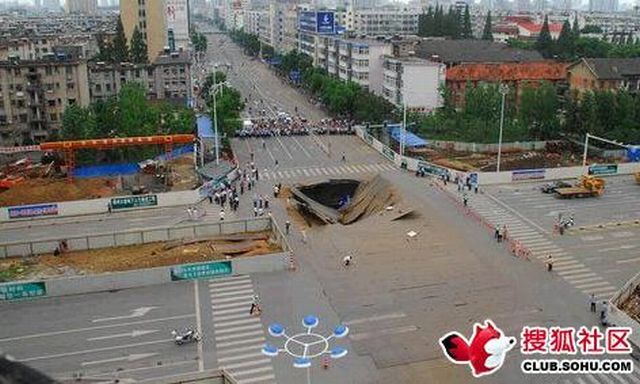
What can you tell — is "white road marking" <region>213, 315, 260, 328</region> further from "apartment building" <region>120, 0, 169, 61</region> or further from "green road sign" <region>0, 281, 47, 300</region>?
"apartment building" <region>120, 0, 169, 61</region>

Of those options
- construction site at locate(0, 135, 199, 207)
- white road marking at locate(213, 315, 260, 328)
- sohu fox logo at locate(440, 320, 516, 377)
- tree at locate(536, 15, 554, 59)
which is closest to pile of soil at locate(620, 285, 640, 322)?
sohu fox logo at locate(440, 320, 516, 377)

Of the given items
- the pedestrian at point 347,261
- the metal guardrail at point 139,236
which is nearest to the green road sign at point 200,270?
the metal guardrail at point 139,236

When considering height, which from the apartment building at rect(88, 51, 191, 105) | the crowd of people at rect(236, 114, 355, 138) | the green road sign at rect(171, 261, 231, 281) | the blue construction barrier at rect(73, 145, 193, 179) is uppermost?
the apartment building at rect(88, 51, 191, 105)

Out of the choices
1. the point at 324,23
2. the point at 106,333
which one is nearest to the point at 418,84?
the point at 324,23

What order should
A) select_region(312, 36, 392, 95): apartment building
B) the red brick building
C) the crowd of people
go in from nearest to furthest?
1. the crowd of people
2. the red brick building
3. select_region(312, 36, 392, 95): apartment building

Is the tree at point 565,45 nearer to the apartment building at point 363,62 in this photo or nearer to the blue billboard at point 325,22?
the apartment building at point 363,62

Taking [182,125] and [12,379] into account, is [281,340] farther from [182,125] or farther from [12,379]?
[182,125]
